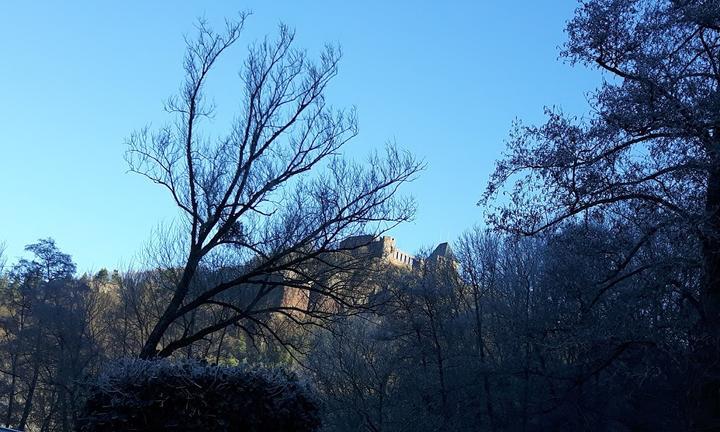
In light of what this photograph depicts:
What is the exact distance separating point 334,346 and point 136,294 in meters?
9.81

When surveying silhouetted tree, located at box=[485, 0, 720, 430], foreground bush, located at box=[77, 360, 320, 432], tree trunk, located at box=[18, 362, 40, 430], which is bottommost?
foreground bush, located at box=[77, 360, 320, 432]

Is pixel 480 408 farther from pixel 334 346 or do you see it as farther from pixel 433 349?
pixel 334 346

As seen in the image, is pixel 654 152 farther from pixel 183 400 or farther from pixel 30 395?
pixel 30 395

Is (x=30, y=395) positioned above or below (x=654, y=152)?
above

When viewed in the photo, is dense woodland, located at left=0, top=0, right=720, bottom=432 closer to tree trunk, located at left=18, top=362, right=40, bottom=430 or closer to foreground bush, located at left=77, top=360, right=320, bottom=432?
foreground bush, located at left=77, top=360, right=320, bottom=432

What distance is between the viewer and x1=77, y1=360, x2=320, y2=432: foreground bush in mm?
8992

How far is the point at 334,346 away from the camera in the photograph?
37438 mm

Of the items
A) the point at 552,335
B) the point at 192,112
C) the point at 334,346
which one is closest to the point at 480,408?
the point at 334,346

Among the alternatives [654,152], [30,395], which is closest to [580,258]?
[654,152]

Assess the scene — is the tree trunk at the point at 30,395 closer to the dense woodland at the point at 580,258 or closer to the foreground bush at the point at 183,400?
the dense woodland at the point at 580,258

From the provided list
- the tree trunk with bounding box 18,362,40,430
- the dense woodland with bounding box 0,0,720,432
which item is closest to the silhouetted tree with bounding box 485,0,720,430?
the dense woodland with bounding box 0,0,720,432

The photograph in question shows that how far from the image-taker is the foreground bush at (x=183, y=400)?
8992mm

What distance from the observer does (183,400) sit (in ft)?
29.8

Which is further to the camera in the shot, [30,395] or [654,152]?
[30,395]
